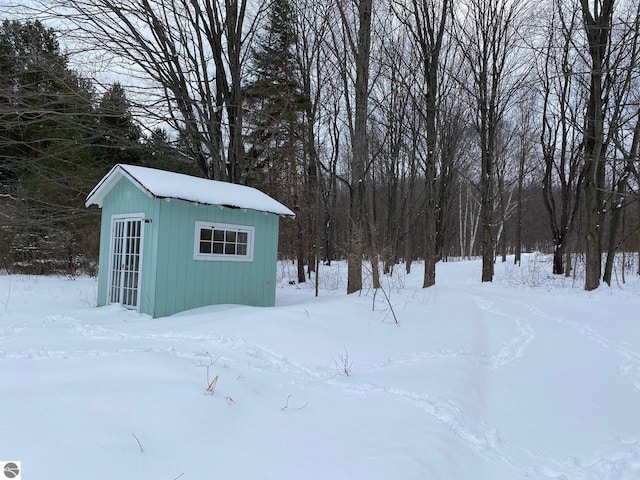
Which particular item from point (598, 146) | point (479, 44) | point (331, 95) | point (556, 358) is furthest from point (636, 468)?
point (331, 95)

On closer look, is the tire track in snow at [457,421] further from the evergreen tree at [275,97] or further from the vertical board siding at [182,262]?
the evergreen tree at [275,97]

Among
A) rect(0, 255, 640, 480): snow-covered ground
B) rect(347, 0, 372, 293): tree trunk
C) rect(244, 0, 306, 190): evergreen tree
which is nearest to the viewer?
rect(0, 255, 640, 480): snow-covered ground

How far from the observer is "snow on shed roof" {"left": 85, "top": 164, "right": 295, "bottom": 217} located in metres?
7.39

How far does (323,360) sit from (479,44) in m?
13.7

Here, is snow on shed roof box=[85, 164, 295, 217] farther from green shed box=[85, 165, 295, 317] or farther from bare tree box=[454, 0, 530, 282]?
bare tree box=[454, 0, 530, 282]

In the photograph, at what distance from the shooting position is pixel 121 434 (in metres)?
2.20

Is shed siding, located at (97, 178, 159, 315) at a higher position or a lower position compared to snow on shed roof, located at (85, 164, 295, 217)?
lower

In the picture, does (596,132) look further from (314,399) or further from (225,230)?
(314,399)

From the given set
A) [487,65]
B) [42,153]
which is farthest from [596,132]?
[42,153]

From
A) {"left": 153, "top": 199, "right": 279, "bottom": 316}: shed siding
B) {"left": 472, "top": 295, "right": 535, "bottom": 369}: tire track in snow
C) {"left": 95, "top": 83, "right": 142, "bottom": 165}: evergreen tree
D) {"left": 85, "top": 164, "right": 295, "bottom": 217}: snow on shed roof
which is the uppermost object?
{"left": 95, "top": 83, "right": 142, "bottom": 165}: evergreen tree

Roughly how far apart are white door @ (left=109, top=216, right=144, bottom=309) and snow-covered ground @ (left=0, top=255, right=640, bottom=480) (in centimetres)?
148

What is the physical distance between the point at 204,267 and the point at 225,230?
0.93 meters

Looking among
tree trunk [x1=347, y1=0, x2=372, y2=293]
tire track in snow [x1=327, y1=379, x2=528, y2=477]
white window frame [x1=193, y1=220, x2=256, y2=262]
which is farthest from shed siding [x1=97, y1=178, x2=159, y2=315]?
tire track in snow [x1=327, y1=379, x2=528, y2=477]

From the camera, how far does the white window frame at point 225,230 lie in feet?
25.7
